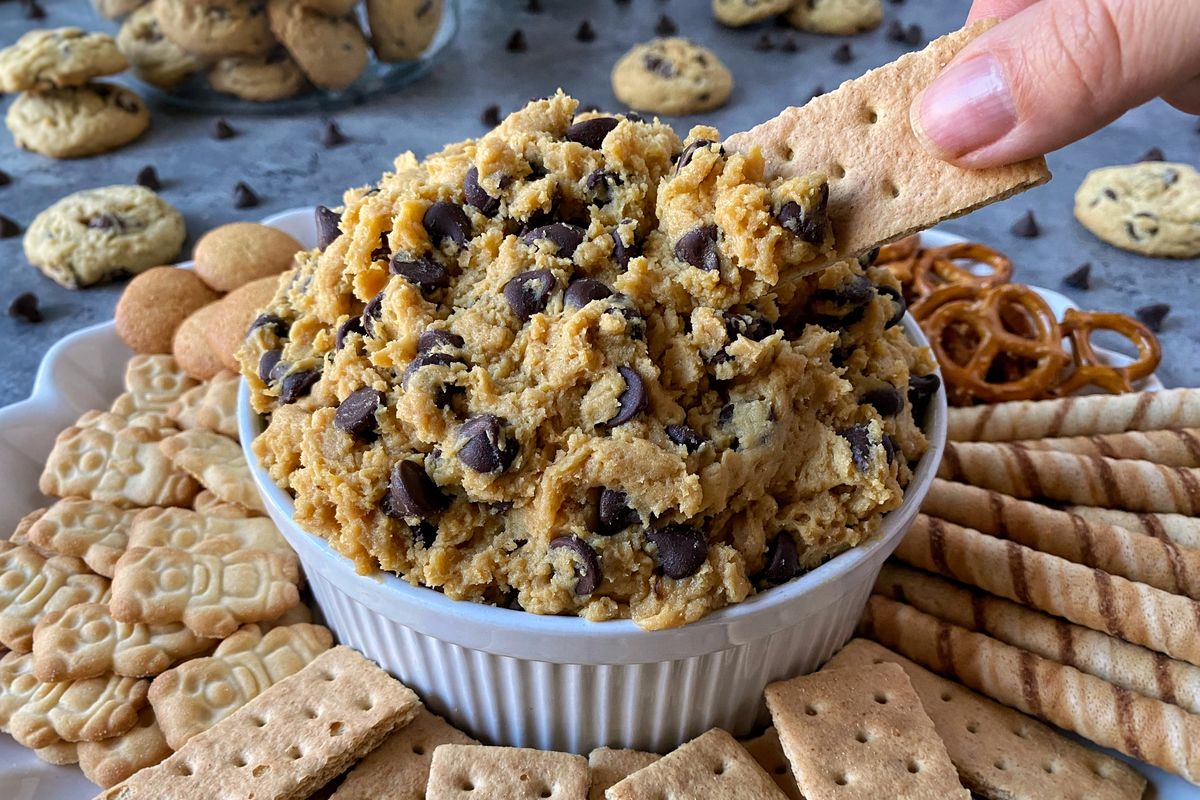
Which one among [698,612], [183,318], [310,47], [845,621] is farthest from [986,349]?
[310,47]

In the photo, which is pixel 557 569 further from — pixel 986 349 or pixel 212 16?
pixel 212 16

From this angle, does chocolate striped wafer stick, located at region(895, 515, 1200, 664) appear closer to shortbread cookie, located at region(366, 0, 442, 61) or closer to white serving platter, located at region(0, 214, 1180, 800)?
white serving platter, located at region(0, 214, 1180, 800)

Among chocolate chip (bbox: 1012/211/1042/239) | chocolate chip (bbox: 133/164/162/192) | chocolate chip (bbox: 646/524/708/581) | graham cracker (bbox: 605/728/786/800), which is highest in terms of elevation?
chocolate chip (bbox: 646/524/708/581)

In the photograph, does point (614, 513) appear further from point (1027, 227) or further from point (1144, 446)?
point (1027, 227)

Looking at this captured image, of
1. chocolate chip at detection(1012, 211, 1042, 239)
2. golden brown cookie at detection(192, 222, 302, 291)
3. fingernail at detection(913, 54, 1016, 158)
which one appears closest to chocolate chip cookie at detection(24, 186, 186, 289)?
golden brown cookie at detection(192, 222, 302, 291)

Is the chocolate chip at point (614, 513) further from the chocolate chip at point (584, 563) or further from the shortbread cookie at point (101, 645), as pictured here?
the shortbread cookie at point (101, 645)

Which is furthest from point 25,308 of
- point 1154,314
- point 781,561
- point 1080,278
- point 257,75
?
point 1154,314
